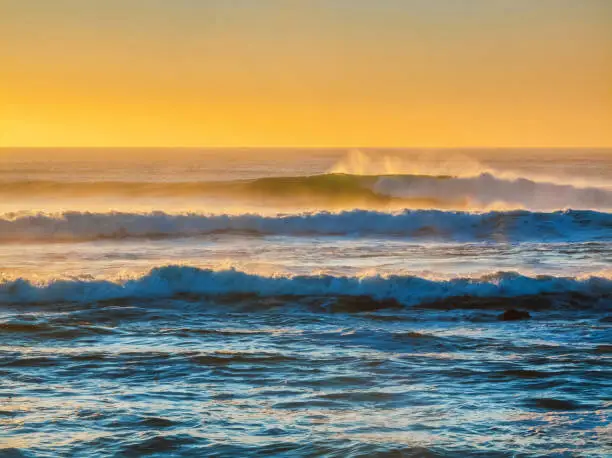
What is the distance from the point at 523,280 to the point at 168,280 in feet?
22.1

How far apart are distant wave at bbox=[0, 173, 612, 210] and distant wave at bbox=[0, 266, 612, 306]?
2417cm

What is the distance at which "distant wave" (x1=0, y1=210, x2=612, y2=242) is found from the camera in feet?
99.5

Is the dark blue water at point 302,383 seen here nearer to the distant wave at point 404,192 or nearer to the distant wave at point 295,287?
the distant wave at point 295,287

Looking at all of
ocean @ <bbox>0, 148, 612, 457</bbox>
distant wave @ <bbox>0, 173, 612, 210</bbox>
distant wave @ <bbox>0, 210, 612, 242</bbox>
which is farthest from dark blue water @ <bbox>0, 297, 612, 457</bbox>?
distant wave @ <bbox>0, 173, 612, 210</bbox>

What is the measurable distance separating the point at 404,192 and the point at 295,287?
29679mm

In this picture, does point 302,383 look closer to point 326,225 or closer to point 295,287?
point 295,287

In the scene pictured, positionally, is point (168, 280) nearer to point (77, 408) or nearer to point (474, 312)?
point (474, 312)

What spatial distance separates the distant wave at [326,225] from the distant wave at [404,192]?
402 inches

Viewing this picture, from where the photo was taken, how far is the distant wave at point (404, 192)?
44750 mm

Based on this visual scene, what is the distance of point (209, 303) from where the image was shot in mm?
17391

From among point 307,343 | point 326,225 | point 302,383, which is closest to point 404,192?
point 326,225

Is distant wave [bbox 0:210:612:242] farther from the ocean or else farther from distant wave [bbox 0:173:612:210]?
distant wave [bbox 0:173:612:210]

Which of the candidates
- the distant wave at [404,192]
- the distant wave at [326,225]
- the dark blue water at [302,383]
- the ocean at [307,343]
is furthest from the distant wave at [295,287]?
the distant wave at [404,192]

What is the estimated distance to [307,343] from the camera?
13.5 meters
